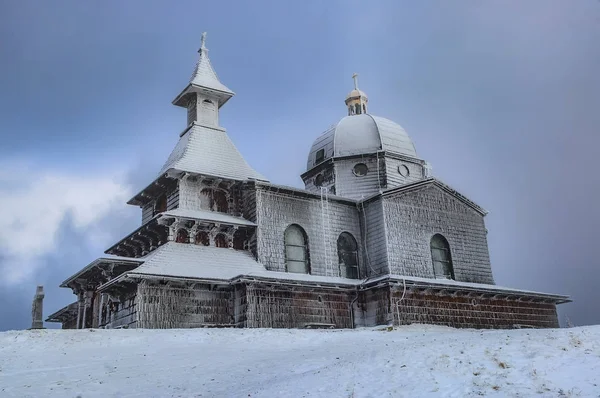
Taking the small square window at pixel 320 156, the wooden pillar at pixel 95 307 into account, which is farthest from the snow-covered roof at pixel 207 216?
the small square window at pixel 320 156

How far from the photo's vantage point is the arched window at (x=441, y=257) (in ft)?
115

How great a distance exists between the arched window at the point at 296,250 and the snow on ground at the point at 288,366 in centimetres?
1018

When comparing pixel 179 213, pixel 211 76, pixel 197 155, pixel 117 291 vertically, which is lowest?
pixel 117 291

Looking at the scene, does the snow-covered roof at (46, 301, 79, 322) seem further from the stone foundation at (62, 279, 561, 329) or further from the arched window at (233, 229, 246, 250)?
the arched window at (233, 229, 246, 250)

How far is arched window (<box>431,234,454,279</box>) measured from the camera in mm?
35000

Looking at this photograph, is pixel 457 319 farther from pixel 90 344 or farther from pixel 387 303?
pixel 90 344

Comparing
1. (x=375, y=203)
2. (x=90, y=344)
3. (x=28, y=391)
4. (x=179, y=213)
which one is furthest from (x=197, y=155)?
(x=28, y=391)

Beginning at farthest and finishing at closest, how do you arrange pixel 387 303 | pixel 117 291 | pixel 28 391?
1. pixel 387 303
2. pixel 117 291
3. pixel 28 391

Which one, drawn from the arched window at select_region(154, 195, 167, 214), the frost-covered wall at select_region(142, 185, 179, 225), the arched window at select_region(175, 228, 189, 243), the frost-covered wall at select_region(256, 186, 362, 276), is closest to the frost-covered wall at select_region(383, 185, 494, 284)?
the frost-covered wall at select_region(256, 186, 362, 276)

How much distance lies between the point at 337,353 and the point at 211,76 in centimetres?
2422

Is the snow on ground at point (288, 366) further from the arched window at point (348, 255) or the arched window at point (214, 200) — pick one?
the arched window at point (348, 255)

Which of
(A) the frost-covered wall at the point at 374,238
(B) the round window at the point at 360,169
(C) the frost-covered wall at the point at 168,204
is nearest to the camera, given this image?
(C) the frost-covered wall at the point at 168,204

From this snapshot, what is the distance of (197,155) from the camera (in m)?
33.4

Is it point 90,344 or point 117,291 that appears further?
point 117,291
